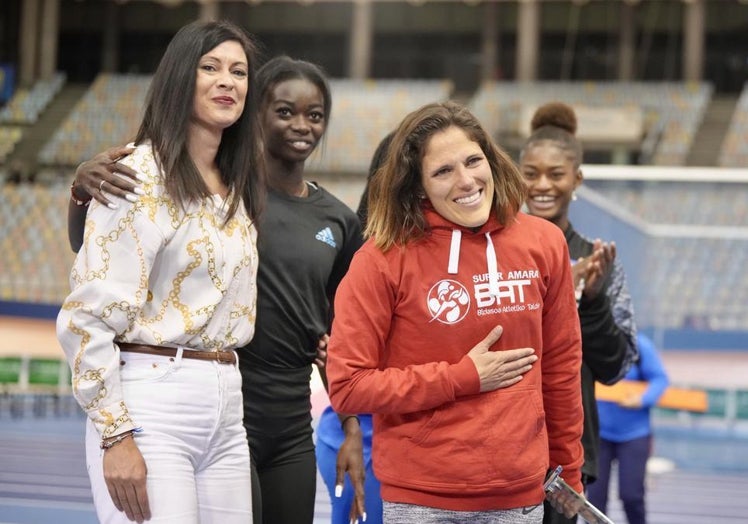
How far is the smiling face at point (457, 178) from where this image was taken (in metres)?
2.15

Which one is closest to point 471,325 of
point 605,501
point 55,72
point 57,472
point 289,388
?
point 289,388

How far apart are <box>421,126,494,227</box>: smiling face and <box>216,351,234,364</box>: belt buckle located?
53 centimetres

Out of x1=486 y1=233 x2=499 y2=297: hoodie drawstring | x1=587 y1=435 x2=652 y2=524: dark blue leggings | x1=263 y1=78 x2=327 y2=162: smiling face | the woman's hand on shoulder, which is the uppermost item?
x1=263 y1=78 x2=327 y2=162: smiling face

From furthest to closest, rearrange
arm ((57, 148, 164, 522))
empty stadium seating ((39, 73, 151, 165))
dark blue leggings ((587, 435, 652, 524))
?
1. empty stadium seating ((39, 73, 151, 165))
2. dark blue leggings ((587, 435, 652, 524))
3. arm ((57, 148, 164, 522))

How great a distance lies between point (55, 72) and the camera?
2416 centimetres

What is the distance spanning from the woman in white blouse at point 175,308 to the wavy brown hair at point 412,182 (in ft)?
1.08

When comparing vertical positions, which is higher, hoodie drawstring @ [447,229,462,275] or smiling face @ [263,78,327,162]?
smiling face @ [263,78,327,162]

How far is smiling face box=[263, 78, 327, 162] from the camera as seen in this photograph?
9.03 ft

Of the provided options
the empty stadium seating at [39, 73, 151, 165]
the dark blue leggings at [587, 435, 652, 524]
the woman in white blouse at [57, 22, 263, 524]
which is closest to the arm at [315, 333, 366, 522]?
the woman in white blouse at [57, 22, 263, 524]

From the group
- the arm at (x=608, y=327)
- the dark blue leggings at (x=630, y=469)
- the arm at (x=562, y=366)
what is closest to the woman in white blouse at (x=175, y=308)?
the arm at (x=562, y=366)

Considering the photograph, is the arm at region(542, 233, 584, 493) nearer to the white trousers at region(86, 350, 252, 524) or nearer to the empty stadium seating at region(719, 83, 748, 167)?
the white trousers at region(86, 350, 252, 524)

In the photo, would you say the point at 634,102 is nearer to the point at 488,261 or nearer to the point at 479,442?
the point at 488,261

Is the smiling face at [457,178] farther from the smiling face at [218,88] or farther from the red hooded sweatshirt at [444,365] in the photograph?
the smiling face at [218,88]

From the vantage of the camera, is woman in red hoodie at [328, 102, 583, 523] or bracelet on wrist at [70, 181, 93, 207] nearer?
woman in red hoodie at [328, 102, 583, 523]
